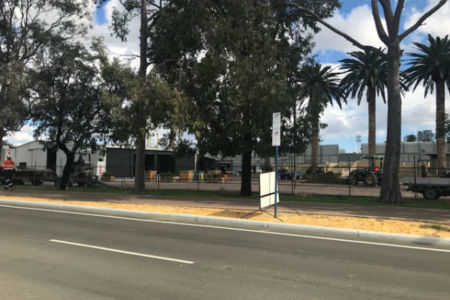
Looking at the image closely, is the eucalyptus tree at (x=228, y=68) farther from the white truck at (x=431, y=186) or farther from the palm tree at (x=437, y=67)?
the palm tree at (x=437, y=67)

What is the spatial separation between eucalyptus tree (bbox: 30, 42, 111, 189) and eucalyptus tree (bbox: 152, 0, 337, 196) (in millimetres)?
6250

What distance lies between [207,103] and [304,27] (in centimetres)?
788

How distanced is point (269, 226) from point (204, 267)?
4.83m

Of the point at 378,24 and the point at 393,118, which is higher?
the point at 378,24

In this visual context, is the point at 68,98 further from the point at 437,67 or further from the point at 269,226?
the point at 437,67

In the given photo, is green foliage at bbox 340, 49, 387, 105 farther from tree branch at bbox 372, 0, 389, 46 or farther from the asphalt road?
the asphalt road

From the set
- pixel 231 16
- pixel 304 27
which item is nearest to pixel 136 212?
pixel 231 16

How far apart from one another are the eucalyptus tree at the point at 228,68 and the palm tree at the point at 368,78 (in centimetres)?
2436

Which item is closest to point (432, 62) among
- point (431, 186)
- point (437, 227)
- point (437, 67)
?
point (437, 67)

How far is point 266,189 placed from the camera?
→ 41.0 feet

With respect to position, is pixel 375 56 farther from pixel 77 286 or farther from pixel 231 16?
pixel 77 286

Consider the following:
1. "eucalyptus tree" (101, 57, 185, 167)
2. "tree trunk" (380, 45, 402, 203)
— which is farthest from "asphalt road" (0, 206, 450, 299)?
"tree trunk" (380, 45, 402, 203)

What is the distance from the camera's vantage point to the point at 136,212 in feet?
43.6

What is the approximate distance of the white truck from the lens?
19.7 m
